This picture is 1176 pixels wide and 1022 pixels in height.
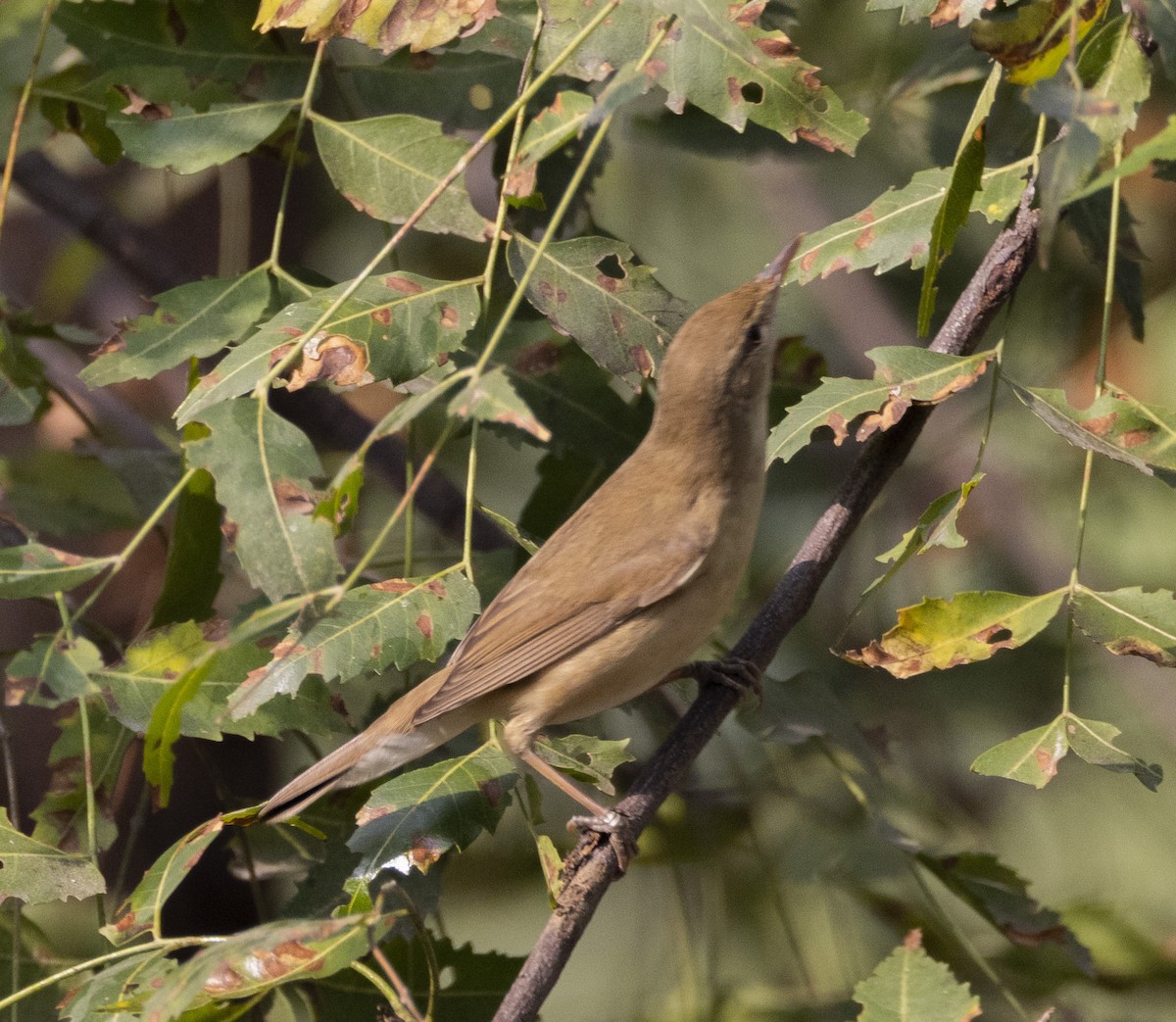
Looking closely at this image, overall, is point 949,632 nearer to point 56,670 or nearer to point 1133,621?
point 1133,621

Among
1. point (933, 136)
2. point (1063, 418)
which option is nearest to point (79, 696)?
point (1063, 418)

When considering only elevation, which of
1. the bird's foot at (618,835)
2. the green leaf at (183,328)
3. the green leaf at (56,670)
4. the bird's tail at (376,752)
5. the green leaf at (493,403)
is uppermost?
the green leaf at (493,403)

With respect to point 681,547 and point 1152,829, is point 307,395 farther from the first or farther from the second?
point 1152,829

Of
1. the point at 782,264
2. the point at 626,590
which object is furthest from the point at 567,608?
the point at 782,264

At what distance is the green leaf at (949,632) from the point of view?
5.53ft

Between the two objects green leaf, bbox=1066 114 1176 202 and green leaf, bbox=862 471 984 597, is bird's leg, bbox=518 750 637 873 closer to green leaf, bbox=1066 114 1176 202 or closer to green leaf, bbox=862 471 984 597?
green leaf, bbox=862 471 984 597

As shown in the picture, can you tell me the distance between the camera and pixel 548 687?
2.27 metres

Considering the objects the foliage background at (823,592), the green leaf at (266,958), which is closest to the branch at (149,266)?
the foliage background at (823,592)

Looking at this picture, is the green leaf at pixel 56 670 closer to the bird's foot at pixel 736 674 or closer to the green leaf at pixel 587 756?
the green leaf at pixel 587 756

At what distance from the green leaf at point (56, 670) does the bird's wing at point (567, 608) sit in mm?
593

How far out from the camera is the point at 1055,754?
5.41 feet

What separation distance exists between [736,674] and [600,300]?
0.64 meters

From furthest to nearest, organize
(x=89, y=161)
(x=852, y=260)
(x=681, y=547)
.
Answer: (x=89, y=161)
(x=681, y=547)
(x=852, y=260)

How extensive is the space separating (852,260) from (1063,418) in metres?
0.42
